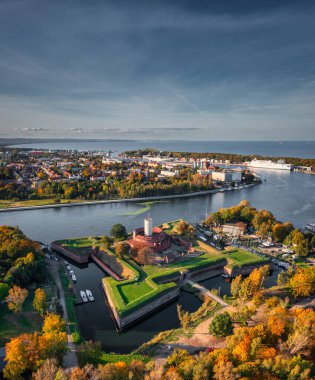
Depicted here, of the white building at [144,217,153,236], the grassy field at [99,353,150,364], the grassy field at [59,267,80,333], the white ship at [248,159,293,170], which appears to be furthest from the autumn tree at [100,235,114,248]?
the white ship at [248,159,293,170]

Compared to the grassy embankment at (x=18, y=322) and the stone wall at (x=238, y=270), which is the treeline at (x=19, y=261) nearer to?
the grassy embankment at (x=18, y=322)

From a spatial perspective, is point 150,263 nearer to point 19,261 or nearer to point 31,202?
point 19,261

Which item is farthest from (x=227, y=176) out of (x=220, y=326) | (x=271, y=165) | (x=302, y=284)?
(x=220, y=326)

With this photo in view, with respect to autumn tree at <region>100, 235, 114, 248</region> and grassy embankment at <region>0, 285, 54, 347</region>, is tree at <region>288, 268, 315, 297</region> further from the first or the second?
A: grassy embankment at <region>0, 285, 54, 347</region>

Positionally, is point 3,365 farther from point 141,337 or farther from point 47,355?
point 141,337

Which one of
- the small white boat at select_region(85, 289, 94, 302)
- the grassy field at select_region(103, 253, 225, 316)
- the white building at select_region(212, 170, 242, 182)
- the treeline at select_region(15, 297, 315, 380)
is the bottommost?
the small white boat at select_region(85, 289, 94, 302)

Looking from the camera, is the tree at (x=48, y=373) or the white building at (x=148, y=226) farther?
the white building at (x=148, y=226)

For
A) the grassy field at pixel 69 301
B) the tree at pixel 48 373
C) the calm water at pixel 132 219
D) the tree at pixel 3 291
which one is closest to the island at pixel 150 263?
the calm water at pixel 132 219

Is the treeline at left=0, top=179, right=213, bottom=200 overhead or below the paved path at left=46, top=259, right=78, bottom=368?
overhead
